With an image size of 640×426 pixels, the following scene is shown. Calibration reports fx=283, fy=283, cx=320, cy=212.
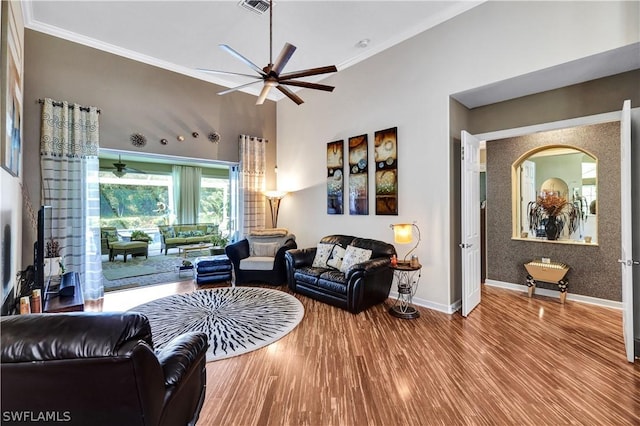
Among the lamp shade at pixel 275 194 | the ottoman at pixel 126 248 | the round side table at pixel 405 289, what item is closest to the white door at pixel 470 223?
the round side table at pixel 405 289

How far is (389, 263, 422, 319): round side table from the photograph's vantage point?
365 cm

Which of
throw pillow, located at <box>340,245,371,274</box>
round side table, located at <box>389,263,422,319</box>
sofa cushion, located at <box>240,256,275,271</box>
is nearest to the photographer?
round side table, located at <box>389,263,422,319</box>

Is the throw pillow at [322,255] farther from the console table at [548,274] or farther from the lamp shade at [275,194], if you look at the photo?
the console table at [548,274]

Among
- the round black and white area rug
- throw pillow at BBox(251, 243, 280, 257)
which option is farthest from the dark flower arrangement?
throw pillow at BBox(251, 243, 280, 257)

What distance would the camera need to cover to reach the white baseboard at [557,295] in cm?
393

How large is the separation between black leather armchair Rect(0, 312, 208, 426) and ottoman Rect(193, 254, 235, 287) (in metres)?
4.10

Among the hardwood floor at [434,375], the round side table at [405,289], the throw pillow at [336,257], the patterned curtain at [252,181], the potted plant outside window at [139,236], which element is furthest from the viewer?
the potted plant outside window at [139,236]

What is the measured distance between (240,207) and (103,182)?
5599 mm

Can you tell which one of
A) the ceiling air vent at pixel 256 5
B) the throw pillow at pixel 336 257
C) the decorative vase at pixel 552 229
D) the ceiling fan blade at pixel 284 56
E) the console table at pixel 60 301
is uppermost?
the ceiling air vent at pixel 256 5

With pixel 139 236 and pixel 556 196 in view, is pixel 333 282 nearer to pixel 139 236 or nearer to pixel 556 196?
pixel 556 196

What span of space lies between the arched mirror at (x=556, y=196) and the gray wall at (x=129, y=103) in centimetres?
518

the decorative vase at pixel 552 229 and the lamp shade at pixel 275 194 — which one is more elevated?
the lamp shade at pixel 275 194

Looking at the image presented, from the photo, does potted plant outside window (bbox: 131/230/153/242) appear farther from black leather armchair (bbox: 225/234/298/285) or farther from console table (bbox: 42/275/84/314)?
console table (bbox: 42/275/84/314)

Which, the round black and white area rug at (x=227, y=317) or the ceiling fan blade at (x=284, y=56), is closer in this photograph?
the ceiling fan blade at (x=284, y=56)
